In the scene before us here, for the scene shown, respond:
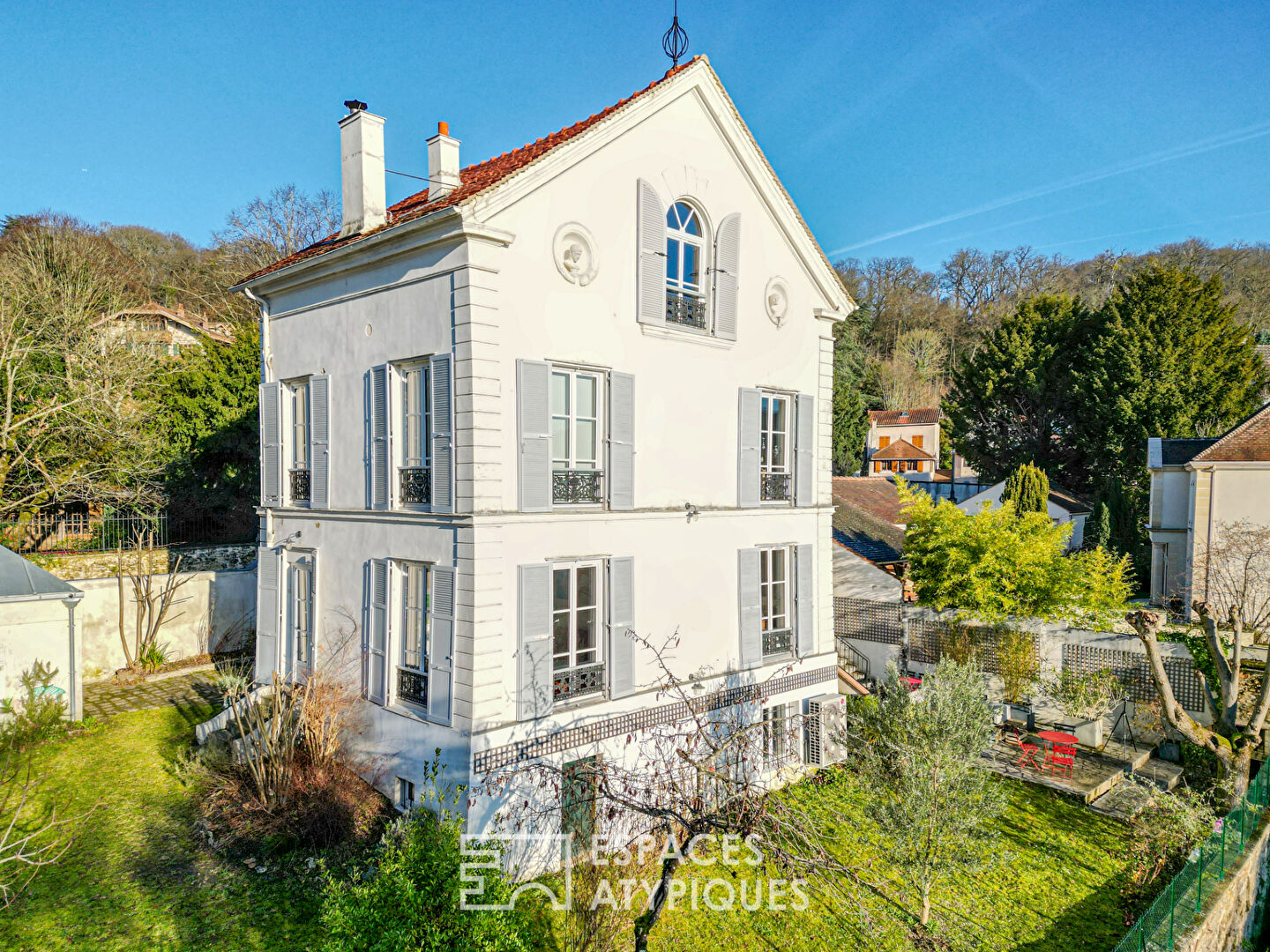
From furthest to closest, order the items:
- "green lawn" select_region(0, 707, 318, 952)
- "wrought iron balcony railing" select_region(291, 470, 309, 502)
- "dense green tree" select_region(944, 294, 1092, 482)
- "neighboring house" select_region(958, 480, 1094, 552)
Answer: "dense green tree" select_region(944, 294, 1092, 482) → "neighboring house" select_region(958, 480, 1094, 552) → "wrought iron balcony railing" select_region(291, 470, 309, 502) → "green lawn" select_region(0, 707, 318, 952)

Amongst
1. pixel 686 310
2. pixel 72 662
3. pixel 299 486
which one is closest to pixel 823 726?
pixel 686 310

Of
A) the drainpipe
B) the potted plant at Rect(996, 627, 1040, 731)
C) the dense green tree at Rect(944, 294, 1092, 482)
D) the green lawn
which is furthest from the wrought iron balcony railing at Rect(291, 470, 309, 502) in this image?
the dense green tree at Rect(944, 294, 1092, 482)

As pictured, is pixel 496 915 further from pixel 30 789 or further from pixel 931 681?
pixel 30 789

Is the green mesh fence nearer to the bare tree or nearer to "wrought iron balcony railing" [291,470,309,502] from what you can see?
the bare tree

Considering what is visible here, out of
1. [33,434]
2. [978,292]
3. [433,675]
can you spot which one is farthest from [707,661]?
[978,292]

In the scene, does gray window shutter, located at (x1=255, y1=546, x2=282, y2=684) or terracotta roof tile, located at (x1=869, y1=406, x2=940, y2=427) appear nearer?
gray window shutter, located at (x1=255, y1=546, x2=282, y2=684)

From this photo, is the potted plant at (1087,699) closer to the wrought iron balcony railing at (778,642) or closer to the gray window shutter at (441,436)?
the wrought iron balcony railing at (778,642)

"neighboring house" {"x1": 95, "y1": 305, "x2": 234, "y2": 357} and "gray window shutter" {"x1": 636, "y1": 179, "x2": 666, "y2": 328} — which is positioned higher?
"neighboring house" {"x1": 95, "y1": 305, "x2": 234, "y2": 357}
